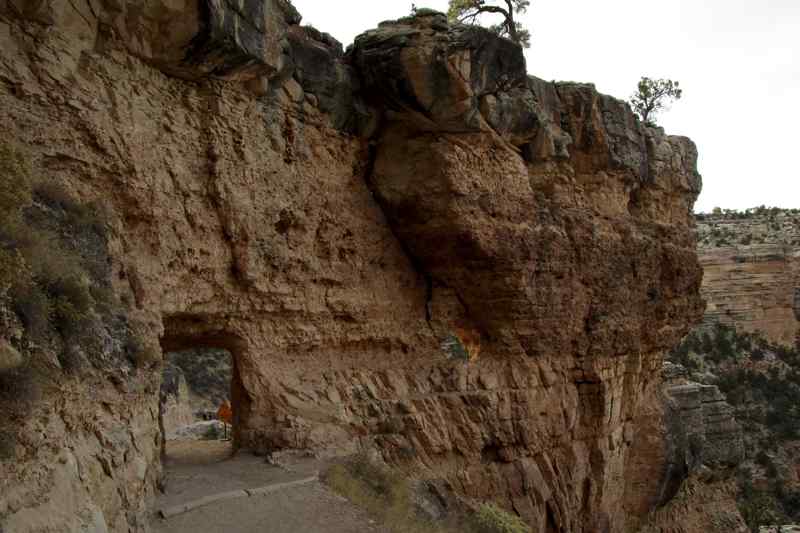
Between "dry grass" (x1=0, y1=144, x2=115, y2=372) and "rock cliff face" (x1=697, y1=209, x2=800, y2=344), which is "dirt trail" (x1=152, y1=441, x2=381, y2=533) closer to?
"dry grass" (x1=0, y1=144, x2=115, y2=372)

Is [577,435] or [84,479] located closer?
[84,479]

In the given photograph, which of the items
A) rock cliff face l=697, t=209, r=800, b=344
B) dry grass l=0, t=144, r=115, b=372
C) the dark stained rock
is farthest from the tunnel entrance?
rock cliff face l=697, t=209, r=800, b=344

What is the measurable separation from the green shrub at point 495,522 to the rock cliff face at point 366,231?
2.91 ft

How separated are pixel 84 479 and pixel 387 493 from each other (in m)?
4.44

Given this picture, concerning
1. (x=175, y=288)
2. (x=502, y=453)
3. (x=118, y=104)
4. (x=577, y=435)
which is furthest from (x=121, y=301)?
(x=577, y=435)

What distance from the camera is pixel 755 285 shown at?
47.6 m

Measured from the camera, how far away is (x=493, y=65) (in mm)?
11453

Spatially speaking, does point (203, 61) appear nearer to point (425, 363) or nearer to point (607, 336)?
point (425, 363)

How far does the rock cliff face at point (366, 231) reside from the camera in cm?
808

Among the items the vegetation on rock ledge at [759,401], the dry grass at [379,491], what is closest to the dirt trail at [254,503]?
the dry grass at [379,491]

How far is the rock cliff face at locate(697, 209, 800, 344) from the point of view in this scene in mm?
46688

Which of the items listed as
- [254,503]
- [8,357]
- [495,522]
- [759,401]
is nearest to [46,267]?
[8,357]

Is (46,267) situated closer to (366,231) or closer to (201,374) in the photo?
(366,231)

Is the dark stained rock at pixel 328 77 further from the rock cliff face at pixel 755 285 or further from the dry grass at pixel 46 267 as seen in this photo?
the rock cliff face at pixel 755 285
